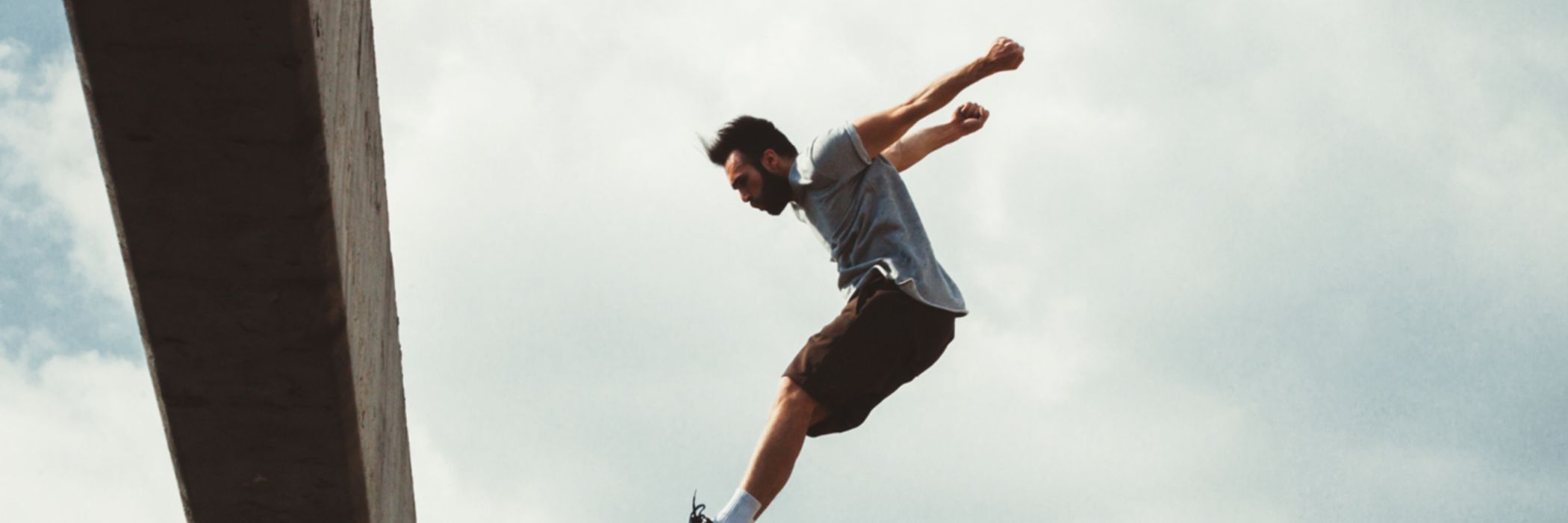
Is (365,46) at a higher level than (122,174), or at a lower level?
higher

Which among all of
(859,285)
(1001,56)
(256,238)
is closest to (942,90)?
(1001,56)

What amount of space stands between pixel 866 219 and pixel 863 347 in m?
0.37

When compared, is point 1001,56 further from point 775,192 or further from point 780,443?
point 780,443

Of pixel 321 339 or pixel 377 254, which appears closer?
pixel 321 339

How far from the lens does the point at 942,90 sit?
462 centimetres

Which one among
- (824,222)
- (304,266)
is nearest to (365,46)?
(304,266)

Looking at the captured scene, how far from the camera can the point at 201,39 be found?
10.1ft

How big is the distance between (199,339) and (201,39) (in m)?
0.98

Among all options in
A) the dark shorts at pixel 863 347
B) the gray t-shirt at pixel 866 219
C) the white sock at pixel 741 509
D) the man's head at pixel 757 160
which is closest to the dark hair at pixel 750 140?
the man's head at pixel 757 160

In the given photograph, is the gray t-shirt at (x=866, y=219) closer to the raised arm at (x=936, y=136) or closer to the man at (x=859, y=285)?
the man at (x=859, y=285)

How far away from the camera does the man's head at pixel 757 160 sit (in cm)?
499

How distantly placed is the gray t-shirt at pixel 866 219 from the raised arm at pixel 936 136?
44 cm

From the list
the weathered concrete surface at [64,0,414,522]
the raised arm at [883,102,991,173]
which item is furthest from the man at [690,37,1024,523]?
the weathered concrete surface at [64,0,414,522]

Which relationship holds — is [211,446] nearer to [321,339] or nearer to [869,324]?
[321,339]
